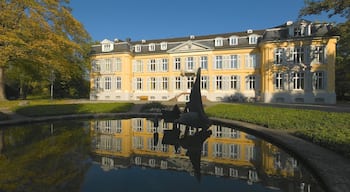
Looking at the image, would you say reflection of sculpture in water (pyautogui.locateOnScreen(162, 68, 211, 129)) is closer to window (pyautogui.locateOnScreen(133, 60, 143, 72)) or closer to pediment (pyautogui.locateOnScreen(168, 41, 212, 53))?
pediment (pyautogui.locateOnScreen(168, 41, 212, 53))

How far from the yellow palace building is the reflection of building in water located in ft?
74.6

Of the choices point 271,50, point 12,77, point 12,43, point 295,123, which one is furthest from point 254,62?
point 12,77

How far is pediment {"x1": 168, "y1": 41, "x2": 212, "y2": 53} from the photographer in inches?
1332

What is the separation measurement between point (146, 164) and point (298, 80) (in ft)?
92.8

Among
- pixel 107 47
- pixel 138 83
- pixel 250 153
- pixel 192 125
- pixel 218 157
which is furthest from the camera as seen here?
pixel 107 47

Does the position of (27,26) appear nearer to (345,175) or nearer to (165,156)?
(165,156)

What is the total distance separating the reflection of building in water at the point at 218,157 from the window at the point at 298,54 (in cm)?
2351

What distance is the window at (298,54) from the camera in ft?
92.8

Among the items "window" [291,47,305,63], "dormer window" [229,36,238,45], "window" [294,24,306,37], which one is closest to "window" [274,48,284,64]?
"window" [291,47,305,63]

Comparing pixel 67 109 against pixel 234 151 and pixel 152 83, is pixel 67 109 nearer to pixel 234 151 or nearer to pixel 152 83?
pixel 234 151

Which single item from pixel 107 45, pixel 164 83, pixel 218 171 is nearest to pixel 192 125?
pixel 218 171

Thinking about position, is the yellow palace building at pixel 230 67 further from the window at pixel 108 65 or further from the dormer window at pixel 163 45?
the window at pixel 108 65

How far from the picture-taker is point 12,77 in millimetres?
34406

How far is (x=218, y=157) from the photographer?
6.91 metres
